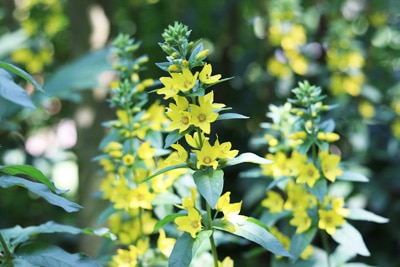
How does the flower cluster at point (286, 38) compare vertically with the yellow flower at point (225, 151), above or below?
above

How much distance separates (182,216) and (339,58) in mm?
1665

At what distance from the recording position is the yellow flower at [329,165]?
1254 millimetres

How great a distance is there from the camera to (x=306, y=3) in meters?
2.89

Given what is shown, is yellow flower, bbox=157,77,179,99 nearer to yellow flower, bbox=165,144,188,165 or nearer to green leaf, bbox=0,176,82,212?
yellow flower, bbox=165,144,188,165

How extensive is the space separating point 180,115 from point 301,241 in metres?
0.43

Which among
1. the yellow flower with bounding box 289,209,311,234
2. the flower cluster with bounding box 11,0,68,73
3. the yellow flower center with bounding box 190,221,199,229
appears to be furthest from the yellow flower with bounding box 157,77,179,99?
the flower cluster with bounding box 11,0,68,73

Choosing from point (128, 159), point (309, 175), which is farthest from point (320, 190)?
point (128, 159)

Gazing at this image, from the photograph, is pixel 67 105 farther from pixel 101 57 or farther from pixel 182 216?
pixel 182 216

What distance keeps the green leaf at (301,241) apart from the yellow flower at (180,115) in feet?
1.34

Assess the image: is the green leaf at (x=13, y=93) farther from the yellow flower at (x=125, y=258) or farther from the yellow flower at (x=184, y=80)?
the yellow flower at (x=125, y=258)

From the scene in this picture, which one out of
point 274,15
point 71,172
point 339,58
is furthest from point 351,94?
point 71,172

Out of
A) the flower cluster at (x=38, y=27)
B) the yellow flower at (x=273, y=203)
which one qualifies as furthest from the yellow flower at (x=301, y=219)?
the flower cluster at (x=38, y=27)

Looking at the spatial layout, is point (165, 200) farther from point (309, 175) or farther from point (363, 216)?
point (363, 216)

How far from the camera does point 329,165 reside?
1273 millimetres
